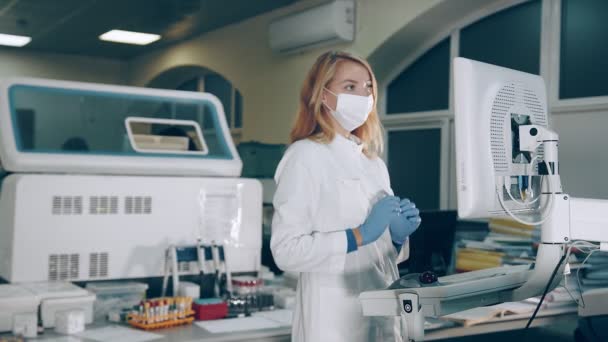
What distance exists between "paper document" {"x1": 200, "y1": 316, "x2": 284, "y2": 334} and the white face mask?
752mm

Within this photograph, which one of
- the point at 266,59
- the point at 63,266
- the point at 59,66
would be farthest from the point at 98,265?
the point at 59,66

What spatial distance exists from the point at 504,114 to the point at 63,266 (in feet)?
5.21

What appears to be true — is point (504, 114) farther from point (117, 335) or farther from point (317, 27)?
point (317, 27)

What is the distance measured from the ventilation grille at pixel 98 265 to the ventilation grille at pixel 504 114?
149cm

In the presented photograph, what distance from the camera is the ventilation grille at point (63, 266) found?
215 centimetres

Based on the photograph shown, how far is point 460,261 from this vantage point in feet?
8.79

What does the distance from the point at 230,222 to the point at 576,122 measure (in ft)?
6.42

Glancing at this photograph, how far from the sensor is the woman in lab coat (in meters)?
1.46

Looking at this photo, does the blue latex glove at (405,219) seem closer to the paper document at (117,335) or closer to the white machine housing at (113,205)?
the paper document at (117,335)

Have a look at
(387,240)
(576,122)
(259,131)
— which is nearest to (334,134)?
(387,240)

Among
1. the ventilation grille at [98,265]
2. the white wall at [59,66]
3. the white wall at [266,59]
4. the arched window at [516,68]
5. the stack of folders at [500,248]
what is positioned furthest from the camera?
the white wall at [59,66]

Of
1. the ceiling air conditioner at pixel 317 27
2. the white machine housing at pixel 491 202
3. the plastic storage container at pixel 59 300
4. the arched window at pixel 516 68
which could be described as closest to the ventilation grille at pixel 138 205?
the plastic storage container at pixel 59 300

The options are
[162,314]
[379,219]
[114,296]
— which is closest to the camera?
[379,219]

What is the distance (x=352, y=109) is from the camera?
1606 mm
